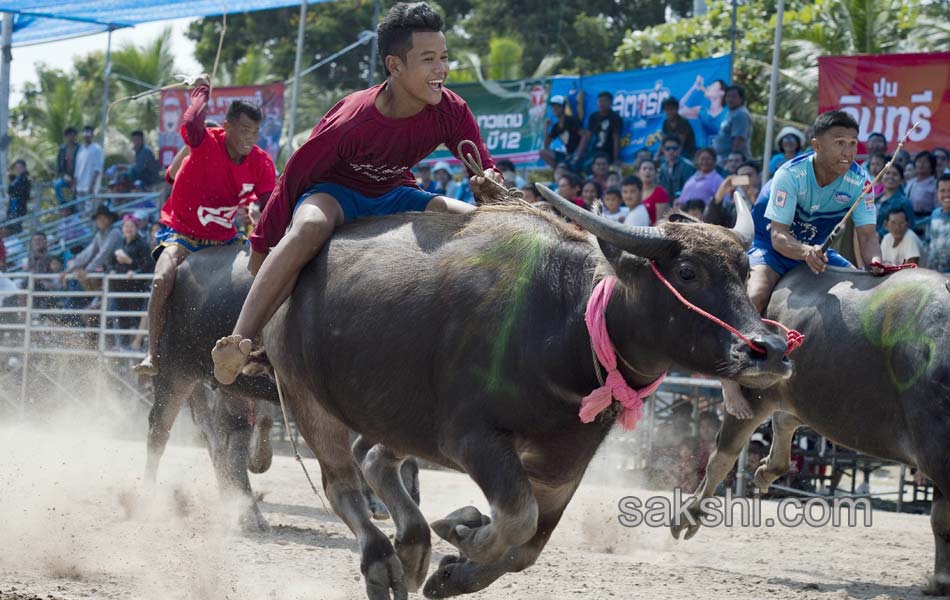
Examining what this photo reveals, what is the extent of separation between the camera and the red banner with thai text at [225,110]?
15.9m

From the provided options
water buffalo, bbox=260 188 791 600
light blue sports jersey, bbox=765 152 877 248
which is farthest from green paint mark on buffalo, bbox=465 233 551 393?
light blue sports jersey, bbox=765 152 877 248

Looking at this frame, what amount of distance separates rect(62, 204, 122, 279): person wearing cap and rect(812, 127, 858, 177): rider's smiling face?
9.63 meters

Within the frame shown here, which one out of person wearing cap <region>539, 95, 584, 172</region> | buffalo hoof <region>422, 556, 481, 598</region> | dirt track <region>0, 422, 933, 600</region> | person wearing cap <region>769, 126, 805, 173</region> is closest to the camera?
buffalo hoof <region>422, 556, 481, 598</region>

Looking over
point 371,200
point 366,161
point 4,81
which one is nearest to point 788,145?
point 371,200

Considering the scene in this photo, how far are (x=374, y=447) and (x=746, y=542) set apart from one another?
3303mm

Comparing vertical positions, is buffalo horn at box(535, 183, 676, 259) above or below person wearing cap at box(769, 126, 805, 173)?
above

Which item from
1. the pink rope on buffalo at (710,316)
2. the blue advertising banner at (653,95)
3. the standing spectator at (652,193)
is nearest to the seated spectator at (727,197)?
the standing spectator at (652,193)

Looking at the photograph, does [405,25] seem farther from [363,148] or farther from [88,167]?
[88,167]

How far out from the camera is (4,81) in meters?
15.9

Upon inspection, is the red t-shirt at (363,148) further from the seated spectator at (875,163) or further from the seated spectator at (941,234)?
the seated spectator at (875,163)

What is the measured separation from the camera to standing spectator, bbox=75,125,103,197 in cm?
1744

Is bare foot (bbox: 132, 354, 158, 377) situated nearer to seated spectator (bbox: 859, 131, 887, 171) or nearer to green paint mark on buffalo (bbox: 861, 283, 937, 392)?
green paint mark on buffalo (bbox: 861, 283, 937, 392)

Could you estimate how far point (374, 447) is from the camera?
17.1 feet

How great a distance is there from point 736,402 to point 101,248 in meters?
9.69
